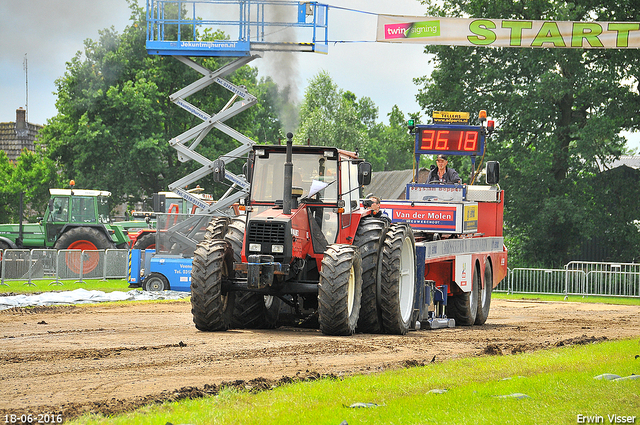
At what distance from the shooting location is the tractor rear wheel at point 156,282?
22.9 meters

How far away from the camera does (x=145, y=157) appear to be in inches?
1684

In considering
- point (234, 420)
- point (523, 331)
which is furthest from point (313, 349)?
point (523, 331)

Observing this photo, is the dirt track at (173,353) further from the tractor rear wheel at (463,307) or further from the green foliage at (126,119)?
the green foliage at (126,119)

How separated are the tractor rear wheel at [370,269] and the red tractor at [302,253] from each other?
0.02 meters

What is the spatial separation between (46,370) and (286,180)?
5.02 meters

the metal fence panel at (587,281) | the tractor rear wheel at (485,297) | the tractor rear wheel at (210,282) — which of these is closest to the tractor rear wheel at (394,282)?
the tractor rear wheel at (210,282)

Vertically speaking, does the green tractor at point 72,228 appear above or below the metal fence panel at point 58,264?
above

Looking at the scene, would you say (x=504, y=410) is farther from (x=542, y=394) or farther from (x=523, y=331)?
(x=523, y=331)

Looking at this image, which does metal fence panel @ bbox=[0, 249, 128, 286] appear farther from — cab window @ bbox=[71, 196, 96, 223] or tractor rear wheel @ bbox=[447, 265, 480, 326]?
tractor rear wheel @ bbox=[447, 265, 480, 326]

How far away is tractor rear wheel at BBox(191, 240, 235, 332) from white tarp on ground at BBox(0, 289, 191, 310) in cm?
761

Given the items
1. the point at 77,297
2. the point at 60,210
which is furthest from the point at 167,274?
the point at 60,210

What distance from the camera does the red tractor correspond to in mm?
A: 11773

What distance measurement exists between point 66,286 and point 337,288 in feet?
55.2

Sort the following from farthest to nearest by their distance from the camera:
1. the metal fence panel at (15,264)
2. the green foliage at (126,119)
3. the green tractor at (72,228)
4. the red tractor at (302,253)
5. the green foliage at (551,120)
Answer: the green foliage at (126,119), the green foliage at (551,120), the green tractor at (72,228), the metal fence panel at (15,264), the red tractor at (302,253)
